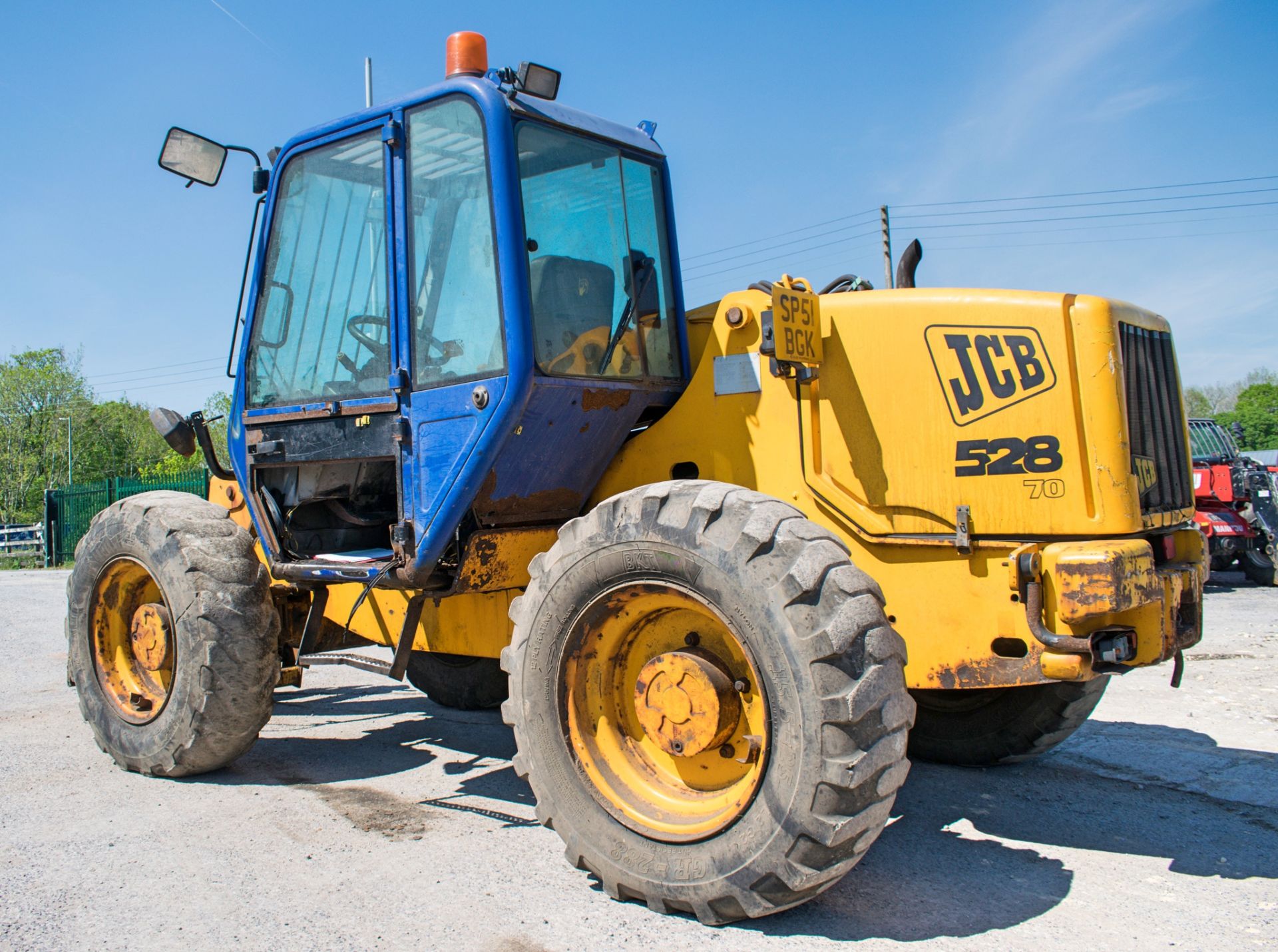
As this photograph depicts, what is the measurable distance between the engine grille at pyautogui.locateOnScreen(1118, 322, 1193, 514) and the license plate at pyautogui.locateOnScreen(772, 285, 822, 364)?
1.07 meters

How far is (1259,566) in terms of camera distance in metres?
14.2

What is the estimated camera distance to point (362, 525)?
16.8ft

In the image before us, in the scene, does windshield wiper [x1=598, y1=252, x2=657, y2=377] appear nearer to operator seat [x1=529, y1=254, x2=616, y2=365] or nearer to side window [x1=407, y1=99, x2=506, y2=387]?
operator seat [x1=529, y1=254, x2=616, y2=365]

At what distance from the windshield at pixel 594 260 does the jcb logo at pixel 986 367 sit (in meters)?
1.29

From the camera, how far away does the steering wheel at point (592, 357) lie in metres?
4.08

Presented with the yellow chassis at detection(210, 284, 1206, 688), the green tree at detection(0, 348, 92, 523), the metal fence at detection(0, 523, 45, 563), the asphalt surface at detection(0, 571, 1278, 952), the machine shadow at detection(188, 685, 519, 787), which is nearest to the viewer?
the asphalt surface at detection(0, 571, 1278, 952)

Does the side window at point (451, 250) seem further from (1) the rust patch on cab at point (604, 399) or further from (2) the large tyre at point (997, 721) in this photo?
(2) the large tyre at point (997, 721)

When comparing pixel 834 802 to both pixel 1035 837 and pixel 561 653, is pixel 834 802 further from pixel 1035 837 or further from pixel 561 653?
pixel 1035 837

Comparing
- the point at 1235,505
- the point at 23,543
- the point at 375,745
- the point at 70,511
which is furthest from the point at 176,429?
the point at 23,543

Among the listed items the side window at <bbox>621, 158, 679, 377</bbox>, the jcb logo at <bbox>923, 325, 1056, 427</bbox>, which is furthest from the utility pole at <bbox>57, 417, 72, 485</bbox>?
the jcb logo at <bbox>923, 325, 1056, 427</bbox>

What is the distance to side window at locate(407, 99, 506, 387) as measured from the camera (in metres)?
4.09

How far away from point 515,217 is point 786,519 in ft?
5.63

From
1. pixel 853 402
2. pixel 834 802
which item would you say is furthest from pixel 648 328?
pixel 834 802

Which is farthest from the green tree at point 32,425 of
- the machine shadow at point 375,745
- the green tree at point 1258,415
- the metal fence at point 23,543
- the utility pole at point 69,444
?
the green tree at point 1258,415
